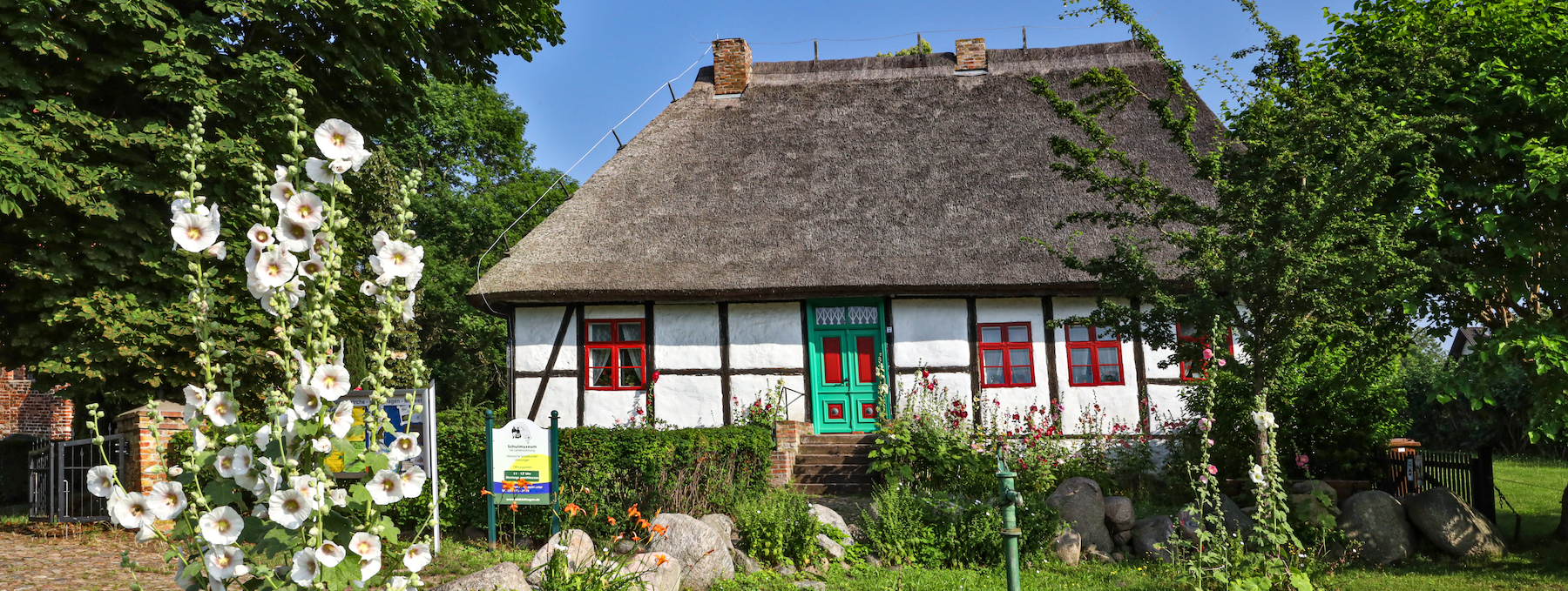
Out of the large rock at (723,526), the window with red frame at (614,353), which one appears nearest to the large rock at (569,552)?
the large rock at (723,526)

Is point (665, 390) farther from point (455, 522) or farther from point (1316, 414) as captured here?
point (1316, 414)

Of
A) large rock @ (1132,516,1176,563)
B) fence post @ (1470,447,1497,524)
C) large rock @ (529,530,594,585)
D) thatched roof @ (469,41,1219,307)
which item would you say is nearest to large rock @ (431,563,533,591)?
large rock @ (529,530,594,585)

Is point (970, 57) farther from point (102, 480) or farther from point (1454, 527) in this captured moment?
point (102, 480)

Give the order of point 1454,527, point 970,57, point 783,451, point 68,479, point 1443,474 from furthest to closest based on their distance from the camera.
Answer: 1. point 970,57
2. point 783,451
3. point 68,479
4. point 1443,474
5. point 1454,527

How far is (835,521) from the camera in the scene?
26.2 feet

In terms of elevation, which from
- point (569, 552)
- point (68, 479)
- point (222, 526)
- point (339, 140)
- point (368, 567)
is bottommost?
point (569, 552)

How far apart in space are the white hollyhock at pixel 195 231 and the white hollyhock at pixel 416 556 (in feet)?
2.93

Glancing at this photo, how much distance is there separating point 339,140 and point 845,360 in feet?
34.0

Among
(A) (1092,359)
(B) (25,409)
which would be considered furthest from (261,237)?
(B) (25,409)

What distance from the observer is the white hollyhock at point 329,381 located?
2.20 metres

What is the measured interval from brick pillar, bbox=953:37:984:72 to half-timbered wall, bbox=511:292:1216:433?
17.1 ft

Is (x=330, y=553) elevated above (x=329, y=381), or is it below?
below

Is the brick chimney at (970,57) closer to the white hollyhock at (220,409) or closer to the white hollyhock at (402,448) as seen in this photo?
the white hollyhock at (402,448)

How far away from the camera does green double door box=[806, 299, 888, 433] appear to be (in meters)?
12.4
